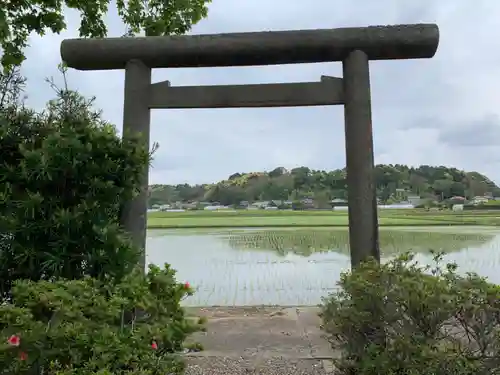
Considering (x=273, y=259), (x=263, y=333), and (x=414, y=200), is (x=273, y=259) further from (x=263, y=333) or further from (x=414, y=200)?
(x=263, y=333)

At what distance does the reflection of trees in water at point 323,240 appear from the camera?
19.6 ft

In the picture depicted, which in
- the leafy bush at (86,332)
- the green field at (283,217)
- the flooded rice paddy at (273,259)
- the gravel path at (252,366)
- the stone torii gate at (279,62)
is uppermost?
the stone torii gate at (279,62)

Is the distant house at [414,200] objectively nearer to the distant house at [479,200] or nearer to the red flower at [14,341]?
the distant house at [479,200]

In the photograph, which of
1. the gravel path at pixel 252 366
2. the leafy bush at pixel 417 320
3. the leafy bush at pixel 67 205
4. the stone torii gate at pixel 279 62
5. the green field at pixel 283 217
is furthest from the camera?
the green field at pixel 283 217

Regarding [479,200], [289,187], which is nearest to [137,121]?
[289,187]

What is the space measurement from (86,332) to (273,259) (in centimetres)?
449

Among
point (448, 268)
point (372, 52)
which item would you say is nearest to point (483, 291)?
point (448, 268)

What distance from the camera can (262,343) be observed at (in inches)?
100

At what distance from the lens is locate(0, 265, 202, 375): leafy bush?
3.70ft

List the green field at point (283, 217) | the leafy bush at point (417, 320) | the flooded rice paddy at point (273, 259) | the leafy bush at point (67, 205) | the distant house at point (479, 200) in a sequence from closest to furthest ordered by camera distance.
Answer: the leafy bush at point (417, 320) → the leafy bush at point (67, 205) → the flooded rice paddy at point (273, 259) → the green field at point (283, 217) → the distant house at point (479, 200)

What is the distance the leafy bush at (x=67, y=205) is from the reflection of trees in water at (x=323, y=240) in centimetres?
412

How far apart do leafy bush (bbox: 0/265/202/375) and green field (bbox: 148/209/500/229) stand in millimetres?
2487

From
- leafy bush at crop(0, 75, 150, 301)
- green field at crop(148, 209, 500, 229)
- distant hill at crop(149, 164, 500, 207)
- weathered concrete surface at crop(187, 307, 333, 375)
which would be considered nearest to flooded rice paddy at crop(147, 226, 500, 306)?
green field at crop(148, 209, 500, 229)

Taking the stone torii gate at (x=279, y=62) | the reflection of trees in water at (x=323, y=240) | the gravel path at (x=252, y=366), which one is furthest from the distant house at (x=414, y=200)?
the gravel path at (x=252, y=366)
